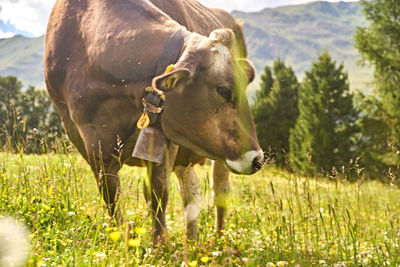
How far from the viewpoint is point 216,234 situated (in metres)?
4.52

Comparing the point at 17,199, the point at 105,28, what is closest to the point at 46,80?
the point at 105,28

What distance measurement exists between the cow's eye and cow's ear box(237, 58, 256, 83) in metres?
0.35

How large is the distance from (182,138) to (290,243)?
1.35 m

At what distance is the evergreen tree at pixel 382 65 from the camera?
24641 mm

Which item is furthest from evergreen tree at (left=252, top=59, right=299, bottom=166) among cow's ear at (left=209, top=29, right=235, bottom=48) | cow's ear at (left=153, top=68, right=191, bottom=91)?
cow's ear at (left=153, top=68, right=191, bottom=91)

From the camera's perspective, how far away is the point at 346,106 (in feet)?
100

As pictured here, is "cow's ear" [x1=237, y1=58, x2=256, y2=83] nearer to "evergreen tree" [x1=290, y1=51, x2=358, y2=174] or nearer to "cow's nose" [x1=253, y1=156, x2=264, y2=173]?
"cow's nose" [x1=253, y1=156, x2=264, y2=173]

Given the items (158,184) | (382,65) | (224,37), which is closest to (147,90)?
(224,37)

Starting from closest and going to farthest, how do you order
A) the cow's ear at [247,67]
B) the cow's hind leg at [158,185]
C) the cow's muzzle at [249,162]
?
the cow's muzzle at [249,162], the cow's ear at [247,67], the cow's hind leg at [158,185]

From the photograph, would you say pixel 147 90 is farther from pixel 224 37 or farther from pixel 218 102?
pixel 224 37

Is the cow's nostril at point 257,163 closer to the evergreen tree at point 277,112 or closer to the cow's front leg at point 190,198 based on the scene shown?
the cow's front leg at point 190,198

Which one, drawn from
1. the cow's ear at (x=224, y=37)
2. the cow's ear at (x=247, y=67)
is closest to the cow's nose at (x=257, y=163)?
the cow's ear at (x=247, y=67)

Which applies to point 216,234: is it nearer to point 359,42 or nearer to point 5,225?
point 5,225

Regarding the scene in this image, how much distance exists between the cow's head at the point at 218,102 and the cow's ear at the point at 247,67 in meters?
0.11
